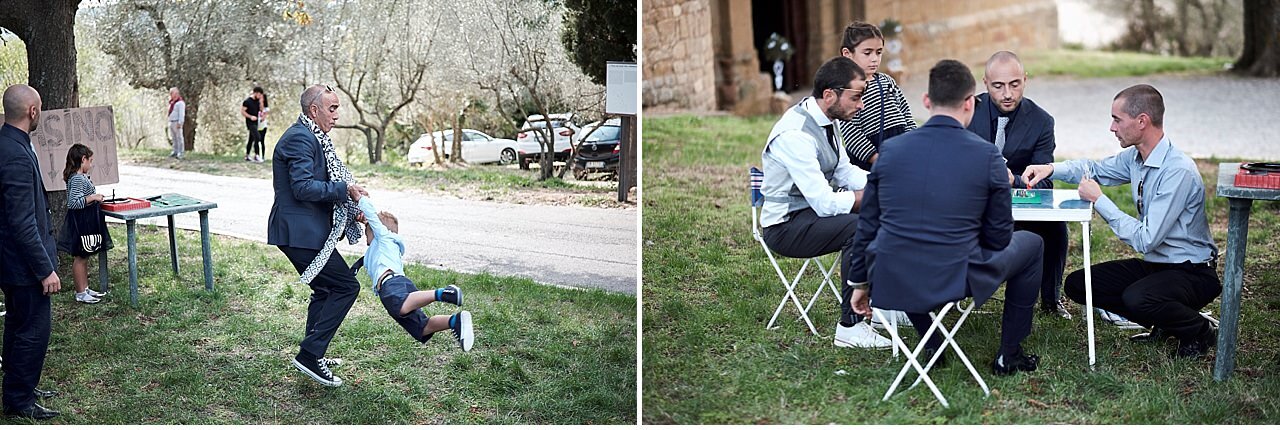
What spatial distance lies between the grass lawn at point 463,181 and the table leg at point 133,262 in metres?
0.29

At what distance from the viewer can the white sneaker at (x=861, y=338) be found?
5102 mm

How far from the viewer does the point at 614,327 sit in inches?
214

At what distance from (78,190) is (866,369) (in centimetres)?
345

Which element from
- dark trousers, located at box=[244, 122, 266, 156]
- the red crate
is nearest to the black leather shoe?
dark trousers, located at box=[244, 122, 266, 156]

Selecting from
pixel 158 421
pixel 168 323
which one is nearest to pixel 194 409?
pixel 158 421

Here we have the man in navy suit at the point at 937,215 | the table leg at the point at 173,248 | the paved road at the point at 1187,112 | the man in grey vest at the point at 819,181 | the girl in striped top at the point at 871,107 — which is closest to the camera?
the man in navy suit at the point at 937,215

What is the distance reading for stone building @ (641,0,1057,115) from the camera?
12.4 metres

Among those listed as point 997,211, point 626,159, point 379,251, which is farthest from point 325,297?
point 997,211

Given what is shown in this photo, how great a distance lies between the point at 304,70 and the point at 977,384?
3.14 metres

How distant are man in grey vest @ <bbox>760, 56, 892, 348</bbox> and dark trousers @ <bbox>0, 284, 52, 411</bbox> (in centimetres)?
293

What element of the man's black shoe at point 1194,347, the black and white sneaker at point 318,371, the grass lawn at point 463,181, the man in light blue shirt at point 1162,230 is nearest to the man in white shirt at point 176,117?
the grass lawn at point 463,181

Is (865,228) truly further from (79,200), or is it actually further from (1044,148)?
(79,200)

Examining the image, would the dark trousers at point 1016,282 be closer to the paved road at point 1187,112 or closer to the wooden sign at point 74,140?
the wooden sign at point 74,140

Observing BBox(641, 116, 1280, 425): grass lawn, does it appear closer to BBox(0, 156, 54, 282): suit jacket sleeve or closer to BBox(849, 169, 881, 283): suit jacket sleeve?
BBox(849, 169, 881, 283): suit jacket sleeve
